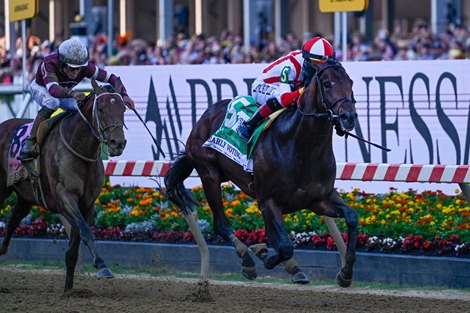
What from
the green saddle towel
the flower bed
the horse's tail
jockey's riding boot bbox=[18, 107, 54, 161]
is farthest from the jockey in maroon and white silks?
the flower bed

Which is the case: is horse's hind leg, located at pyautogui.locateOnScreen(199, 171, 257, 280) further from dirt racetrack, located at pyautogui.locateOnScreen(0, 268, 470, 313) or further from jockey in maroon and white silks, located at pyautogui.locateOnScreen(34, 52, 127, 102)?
jockey in maroon and white silks, located at pyautogui.locateOnScreen(34, 52, 127, 102)

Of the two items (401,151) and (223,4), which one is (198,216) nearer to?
(401,151)

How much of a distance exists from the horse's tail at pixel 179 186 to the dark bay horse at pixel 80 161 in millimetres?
795

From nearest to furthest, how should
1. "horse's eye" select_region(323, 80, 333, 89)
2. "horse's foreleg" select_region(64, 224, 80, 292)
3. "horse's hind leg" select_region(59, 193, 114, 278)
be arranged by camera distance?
"horse's eye" select_region(323, 80, 333, 89) → "horse's hind leg" select_region(59, 193, 114, 278) → "horse's foreleg" select_region(64, 224, 80, 292)

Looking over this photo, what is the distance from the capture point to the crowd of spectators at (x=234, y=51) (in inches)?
774

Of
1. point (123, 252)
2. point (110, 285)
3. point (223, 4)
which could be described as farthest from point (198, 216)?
point (223, 4)

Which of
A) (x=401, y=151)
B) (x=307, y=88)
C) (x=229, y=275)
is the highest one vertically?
(x=307, y=88)

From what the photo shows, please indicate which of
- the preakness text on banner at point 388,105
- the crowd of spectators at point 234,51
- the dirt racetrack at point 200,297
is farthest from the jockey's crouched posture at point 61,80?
the crowd of spectators at point 234,51

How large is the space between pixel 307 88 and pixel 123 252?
3.51 metres

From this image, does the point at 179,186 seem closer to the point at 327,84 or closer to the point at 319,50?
the point at 319,50

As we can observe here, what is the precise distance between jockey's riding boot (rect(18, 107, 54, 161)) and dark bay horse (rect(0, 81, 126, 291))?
7 centimetres

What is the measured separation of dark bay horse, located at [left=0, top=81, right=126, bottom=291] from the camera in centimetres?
972

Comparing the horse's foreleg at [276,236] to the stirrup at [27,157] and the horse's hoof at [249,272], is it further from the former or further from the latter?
the stirrup at [27,157]

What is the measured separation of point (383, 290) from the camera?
33.4ft
